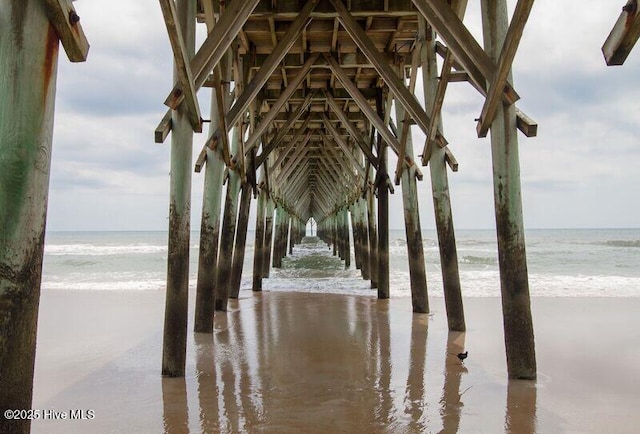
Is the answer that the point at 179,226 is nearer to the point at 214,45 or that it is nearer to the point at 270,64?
the point at 214,45

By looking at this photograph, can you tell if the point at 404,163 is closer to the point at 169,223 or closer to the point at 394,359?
the point at 394,359

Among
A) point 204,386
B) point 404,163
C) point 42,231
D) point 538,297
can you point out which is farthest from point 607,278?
point 42,231

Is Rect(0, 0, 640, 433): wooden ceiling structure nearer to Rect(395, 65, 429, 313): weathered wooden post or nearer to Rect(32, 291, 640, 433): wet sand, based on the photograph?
Rect(395, 65, 429, 313): weathered wooden post

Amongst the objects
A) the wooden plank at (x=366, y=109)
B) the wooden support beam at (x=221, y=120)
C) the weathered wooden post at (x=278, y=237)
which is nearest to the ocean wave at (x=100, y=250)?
the weathered wooden post at (x=278, y=237)

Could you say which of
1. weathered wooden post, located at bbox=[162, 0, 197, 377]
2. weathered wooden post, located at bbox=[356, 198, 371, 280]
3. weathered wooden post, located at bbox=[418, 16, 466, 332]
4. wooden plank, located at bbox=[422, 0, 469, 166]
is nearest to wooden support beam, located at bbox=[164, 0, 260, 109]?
weathered wooden post, located at bbox=[162, 0, 197, 377]

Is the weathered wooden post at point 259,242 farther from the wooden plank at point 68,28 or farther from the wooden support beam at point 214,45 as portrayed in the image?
the wooden plank at point 68,28

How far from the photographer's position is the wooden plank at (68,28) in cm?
181

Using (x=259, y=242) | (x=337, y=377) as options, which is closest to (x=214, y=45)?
(x=337, y=377)

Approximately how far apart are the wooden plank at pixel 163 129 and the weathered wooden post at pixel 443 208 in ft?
10.1

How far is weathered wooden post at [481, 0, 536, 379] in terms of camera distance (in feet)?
11.4

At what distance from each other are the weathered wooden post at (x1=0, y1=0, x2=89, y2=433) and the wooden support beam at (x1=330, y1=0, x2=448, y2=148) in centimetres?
397

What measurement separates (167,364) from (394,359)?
6.69 feet

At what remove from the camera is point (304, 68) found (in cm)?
685

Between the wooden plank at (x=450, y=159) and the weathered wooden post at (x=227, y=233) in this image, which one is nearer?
the wooden plank at (x=450, y=159)
